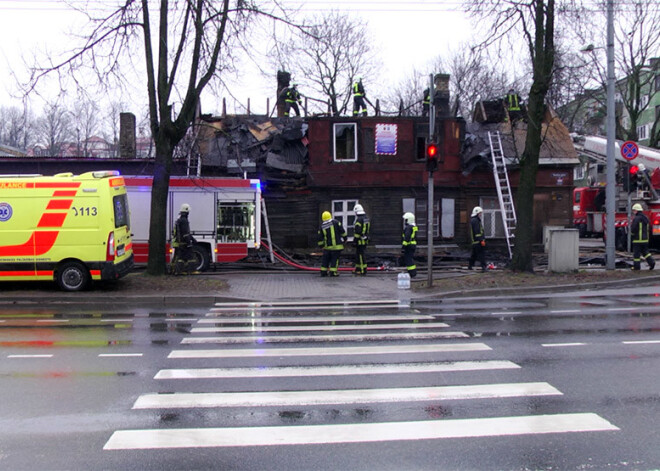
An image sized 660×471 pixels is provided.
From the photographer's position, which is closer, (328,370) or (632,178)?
(328,370)

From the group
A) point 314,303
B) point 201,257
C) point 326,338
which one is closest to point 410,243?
point 314,303

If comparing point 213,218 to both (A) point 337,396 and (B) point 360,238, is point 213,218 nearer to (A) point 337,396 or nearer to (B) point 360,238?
(B) point 360,238

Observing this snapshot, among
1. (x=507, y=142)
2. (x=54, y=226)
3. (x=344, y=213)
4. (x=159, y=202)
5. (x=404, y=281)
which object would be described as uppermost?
(x=507, y=142)

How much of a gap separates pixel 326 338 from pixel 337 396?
Result: 2.95 meters

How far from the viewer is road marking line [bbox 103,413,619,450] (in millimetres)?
4758

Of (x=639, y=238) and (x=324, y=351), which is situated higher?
(x=639, y=238)

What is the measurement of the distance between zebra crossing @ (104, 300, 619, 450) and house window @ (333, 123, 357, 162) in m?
12.5

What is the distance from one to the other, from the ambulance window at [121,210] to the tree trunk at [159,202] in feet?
2.38

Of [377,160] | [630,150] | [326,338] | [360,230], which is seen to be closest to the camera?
[326,338]

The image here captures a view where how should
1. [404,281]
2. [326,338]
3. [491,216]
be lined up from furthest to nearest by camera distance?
[491,216]
[404,281]
[326,338]

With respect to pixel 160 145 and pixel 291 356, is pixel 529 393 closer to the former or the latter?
pixel 291 356

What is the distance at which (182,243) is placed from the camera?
16.1 m

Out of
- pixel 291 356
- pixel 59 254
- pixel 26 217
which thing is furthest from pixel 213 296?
pixel 291 356

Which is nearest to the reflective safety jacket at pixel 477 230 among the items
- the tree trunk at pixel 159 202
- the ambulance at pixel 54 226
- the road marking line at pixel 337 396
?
the tree trunk at pixel 159 202
